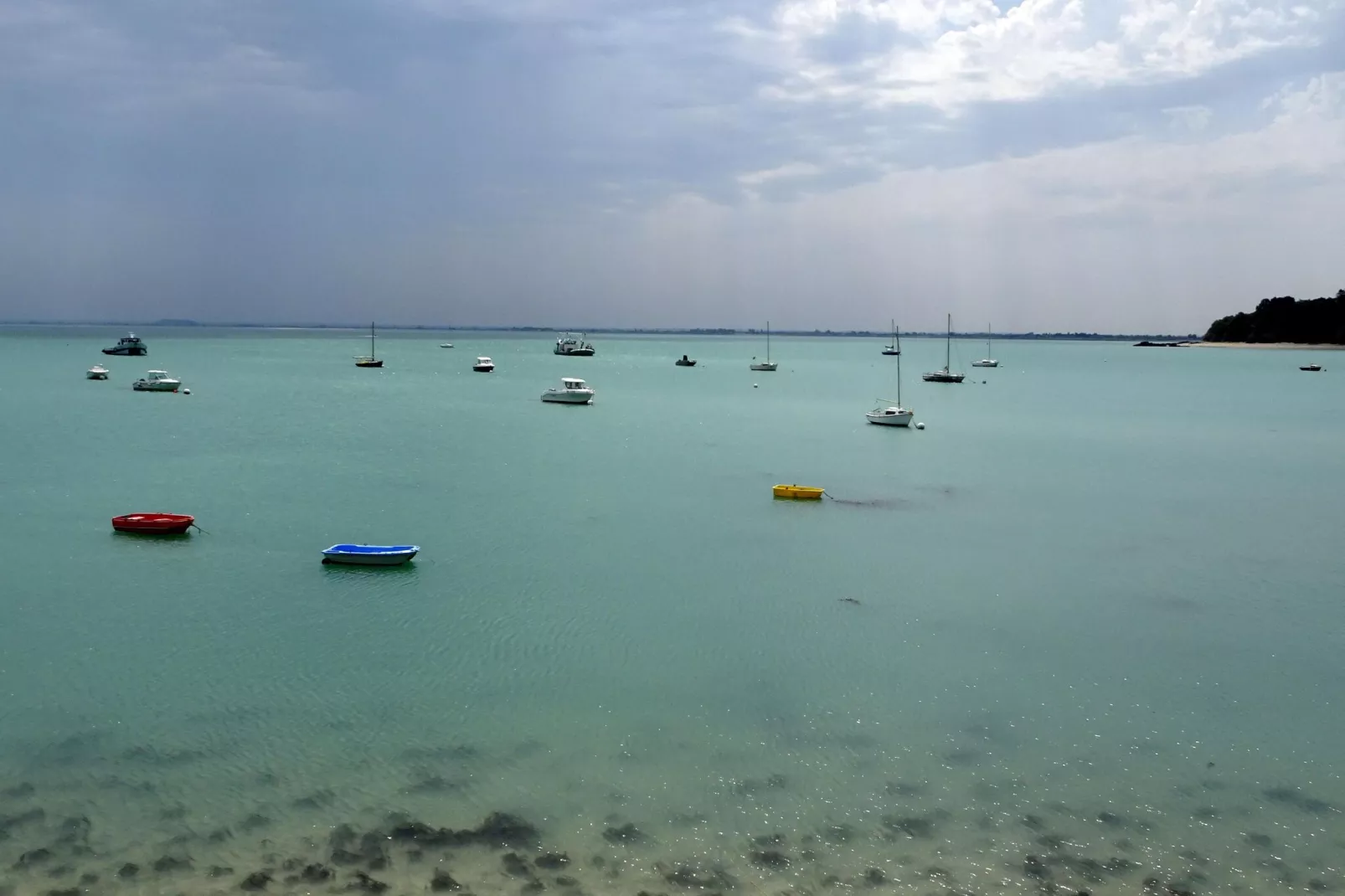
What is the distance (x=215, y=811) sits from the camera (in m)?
13.8

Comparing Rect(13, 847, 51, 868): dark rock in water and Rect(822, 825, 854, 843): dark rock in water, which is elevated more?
Rect(13, 847, 51, 868): dark rock in water

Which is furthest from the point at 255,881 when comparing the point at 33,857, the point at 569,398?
the point at 569,398

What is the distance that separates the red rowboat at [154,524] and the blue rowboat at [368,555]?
6649 mm

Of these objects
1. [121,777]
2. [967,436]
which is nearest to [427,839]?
[121,777]

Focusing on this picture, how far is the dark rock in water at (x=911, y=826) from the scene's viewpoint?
13.6m

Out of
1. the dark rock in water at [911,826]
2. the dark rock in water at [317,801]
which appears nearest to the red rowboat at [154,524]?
the dark rock in water at [317,801]

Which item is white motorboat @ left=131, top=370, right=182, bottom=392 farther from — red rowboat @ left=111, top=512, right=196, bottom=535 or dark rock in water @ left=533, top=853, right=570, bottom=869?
dark rock in water @ left=533, top=853, right=570, bottom=869

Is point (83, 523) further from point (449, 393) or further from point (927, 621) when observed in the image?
point (449, 393)

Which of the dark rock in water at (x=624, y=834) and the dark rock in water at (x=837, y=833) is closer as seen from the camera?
the dark rock in water at (x=624, y=834)

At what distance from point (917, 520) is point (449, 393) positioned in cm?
6588

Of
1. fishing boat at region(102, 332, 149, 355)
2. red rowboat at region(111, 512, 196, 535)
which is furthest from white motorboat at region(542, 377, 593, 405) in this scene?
fishing boat at region(102, 332, 149, 355)

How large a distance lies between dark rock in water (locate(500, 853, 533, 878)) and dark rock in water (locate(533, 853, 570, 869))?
0.52 feet

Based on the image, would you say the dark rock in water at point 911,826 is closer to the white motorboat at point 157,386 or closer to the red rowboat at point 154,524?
the red rowboat at point 154,524

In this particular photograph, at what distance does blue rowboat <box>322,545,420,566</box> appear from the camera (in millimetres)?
27250
